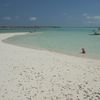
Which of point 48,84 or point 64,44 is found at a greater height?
point 48,84

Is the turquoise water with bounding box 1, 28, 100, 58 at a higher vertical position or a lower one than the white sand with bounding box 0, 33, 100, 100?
lower

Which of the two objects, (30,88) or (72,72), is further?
(72,72)

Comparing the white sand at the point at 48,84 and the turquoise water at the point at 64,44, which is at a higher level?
the white sand at the point at 48,84

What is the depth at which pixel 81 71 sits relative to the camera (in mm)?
8453

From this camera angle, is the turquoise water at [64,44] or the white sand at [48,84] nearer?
the white sand at [48,84]

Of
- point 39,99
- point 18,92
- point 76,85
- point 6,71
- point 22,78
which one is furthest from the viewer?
point 6,71

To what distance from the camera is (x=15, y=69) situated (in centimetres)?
845

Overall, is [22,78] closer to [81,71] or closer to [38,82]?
[38,82]

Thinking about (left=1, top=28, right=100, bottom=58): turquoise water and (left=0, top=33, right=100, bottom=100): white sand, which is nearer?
(left=0, top=33, right=100, bottom=100): white sand

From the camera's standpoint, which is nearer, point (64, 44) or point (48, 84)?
point (48, 84)

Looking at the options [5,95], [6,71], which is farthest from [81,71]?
[5,95]

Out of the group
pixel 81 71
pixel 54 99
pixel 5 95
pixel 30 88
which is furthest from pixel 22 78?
pixel 81 71

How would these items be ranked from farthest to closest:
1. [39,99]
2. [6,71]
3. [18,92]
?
[6,71] → [18,92] → [39,99]

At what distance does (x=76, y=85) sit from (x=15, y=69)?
3.13 meters
